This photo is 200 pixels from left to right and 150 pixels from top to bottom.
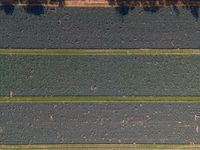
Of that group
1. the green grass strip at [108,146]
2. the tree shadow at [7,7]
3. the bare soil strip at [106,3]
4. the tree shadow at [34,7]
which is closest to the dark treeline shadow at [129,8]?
the bare soil strip at [106,3]

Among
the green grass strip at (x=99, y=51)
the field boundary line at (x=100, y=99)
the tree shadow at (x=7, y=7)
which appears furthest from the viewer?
the field boundary line at (x=100, y=99)

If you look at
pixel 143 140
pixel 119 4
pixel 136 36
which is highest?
pixel 119 4

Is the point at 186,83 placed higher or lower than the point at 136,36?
lower

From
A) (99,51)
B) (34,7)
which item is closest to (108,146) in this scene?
(99,51)

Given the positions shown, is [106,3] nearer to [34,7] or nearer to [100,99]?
[34,7]

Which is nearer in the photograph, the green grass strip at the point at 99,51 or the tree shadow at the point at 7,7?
the tree shadow at the point at 7,7

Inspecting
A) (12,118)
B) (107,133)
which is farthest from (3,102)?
(107,133)

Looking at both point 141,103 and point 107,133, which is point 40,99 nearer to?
point 107,133

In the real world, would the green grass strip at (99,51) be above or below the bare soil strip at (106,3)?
below

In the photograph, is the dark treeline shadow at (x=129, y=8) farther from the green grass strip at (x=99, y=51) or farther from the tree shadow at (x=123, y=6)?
the green grass strip at (x=99, y=51)
